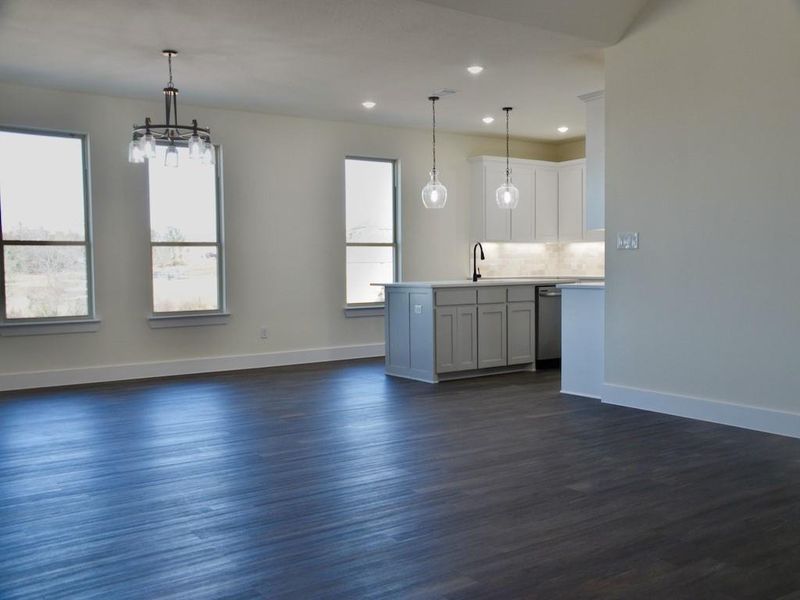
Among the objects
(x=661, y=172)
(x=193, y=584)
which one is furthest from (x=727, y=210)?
(x=193, y=584)

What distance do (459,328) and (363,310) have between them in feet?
6.93

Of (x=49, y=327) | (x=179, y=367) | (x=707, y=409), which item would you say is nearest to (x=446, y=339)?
(x=707, y=409)

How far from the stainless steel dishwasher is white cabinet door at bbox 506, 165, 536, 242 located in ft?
7.07

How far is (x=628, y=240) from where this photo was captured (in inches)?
215

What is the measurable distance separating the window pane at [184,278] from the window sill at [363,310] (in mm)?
1614

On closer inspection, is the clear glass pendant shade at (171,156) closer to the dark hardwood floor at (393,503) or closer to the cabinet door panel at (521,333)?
the dark hardwood floor at (393,503)

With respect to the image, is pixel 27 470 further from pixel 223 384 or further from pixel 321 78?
pixel 321 78

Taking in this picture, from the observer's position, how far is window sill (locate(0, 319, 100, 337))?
6.57m

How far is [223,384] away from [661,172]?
4.29 m

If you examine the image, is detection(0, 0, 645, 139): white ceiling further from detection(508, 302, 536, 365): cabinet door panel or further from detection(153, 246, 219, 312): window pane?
detection(508, 302, 536, 365): cabinet door panel

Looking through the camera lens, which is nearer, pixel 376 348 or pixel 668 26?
pixel 668 26

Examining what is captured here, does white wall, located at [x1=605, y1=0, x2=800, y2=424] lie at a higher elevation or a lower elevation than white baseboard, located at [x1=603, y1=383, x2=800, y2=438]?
higher

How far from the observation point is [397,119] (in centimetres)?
848

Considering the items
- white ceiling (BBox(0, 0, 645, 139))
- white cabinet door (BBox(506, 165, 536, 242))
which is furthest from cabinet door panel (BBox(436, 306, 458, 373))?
white cabinet door (BBox(506, 165, 536, 242))
